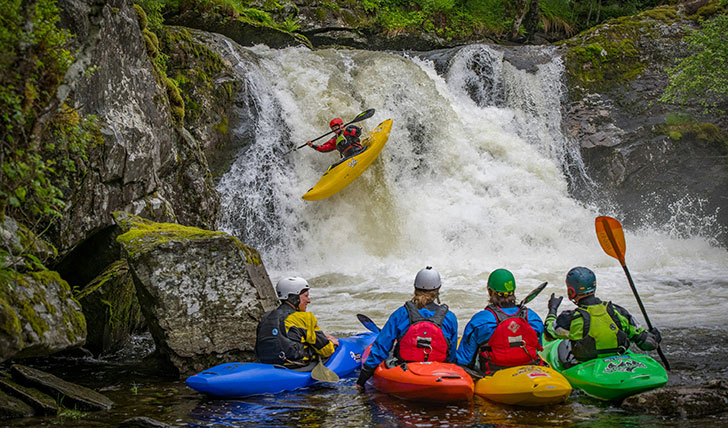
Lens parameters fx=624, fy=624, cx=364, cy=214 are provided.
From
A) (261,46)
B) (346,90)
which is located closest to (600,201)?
(346,90)

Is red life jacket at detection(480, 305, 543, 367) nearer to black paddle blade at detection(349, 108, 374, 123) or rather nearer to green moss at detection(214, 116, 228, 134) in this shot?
black paddle blade at detection(349, 108, 374, 123)

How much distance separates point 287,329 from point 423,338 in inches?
44.8

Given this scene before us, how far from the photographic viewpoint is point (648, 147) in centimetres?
1455

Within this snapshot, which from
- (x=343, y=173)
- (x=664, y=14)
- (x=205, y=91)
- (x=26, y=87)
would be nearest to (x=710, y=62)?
(x=664, y=14)

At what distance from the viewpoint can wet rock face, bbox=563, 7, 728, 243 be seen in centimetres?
1438

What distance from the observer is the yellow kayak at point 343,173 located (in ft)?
37.1

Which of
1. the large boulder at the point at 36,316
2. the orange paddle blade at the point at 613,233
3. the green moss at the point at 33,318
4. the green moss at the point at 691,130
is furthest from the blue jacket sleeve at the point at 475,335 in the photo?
the green moss at the point at 691,130

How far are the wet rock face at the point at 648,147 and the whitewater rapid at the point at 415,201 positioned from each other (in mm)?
445

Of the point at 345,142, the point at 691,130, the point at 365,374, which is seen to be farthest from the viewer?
the point at 691,130

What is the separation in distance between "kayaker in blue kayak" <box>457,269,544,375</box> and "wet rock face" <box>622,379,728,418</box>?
0.75 metres

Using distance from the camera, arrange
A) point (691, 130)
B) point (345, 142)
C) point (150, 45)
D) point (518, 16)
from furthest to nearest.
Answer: point (518, 16)
point (691, 130)
point (345, 142)
point (150, 45)

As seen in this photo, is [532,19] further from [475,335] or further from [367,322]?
[475,335]

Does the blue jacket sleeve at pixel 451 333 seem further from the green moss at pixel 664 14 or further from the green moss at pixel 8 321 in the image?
the green moss at pixel 664 14

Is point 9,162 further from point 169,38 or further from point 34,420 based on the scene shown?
point 169,38
